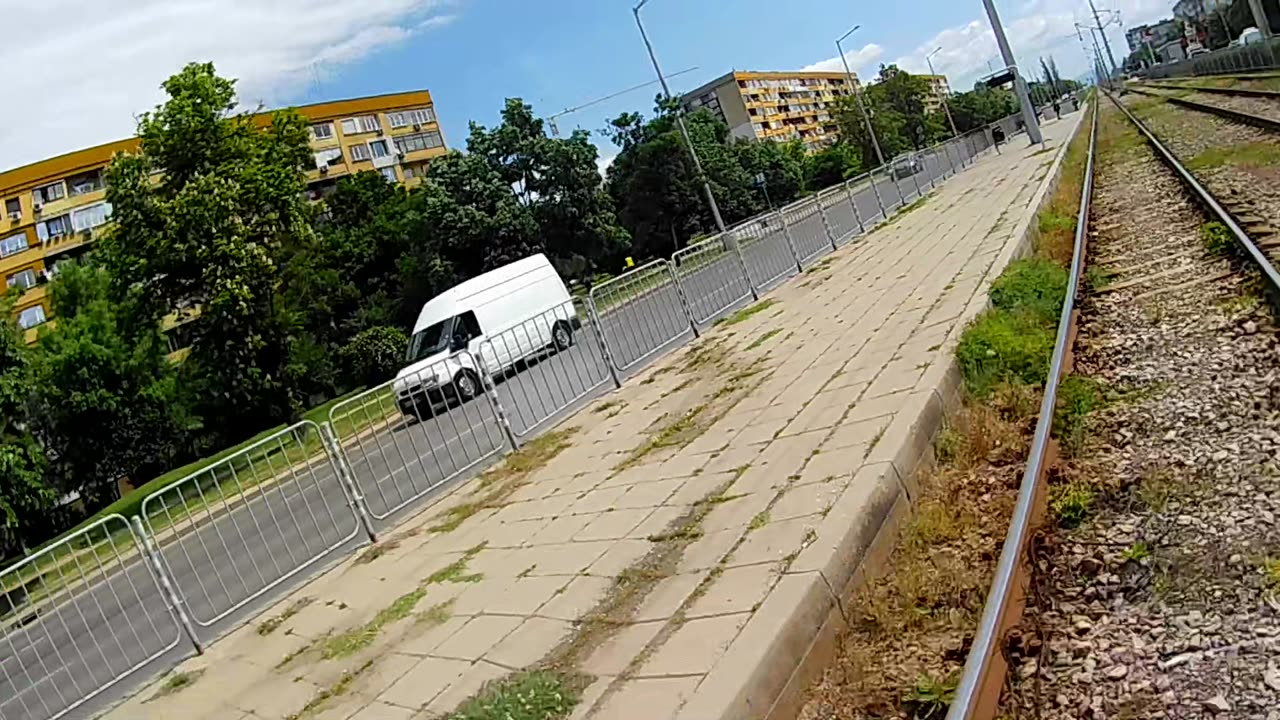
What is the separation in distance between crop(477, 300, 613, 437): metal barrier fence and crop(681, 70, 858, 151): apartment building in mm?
103581

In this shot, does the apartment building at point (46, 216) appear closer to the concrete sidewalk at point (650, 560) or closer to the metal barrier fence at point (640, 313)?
the metal barrier fence at point (640, 313)

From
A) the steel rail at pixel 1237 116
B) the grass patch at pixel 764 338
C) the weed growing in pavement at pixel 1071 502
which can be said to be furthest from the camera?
the steel rail at pixel 1237 116

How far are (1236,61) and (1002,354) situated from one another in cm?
5505

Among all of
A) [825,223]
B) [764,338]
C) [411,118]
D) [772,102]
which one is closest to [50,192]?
[411,118]

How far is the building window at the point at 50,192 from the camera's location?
186 feet

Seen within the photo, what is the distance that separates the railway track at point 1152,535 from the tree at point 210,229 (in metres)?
21.9

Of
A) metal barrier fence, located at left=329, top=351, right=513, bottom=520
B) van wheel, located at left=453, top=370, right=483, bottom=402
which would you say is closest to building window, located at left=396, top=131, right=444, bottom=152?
van wheel, located at left=453, top=370, right=483, bottom=402

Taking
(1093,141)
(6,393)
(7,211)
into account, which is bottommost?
(1093,141)

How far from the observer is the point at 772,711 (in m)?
3.16

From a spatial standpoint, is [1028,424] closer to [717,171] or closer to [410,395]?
[410,395]

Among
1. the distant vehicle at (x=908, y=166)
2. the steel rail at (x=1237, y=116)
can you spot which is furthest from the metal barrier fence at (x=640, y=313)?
the distant vehicle at (x=908, y=166)

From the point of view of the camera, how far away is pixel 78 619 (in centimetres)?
653

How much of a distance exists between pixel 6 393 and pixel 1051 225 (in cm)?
1991

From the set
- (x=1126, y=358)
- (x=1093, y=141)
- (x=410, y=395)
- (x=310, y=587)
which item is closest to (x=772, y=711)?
(x=1126, y=358)
